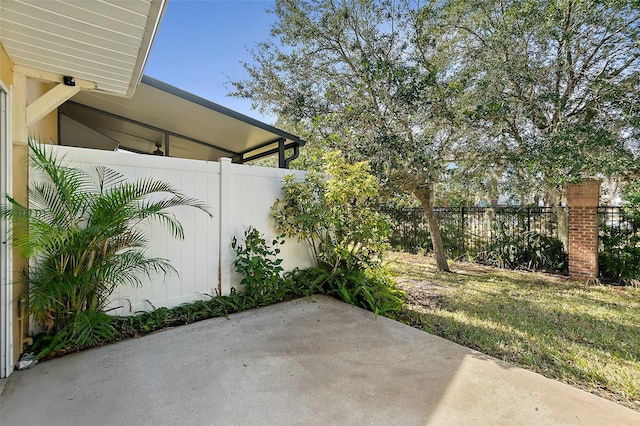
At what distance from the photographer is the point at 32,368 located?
98.3 inches

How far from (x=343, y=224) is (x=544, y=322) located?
2819 millimetres

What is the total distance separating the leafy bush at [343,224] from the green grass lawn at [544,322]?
0.70 metres

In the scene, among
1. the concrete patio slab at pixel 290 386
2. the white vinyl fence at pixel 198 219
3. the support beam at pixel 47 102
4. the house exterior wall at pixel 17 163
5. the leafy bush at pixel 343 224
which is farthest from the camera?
the leafy bush at pixel 343 224

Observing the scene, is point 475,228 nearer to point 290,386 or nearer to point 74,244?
point 290,386

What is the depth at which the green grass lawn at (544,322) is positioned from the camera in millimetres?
2592

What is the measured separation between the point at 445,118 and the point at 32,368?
6.29 meters

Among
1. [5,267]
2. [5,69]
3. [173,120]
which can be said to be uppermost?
[173,120]

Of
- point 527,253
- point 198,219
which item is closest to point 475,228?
point 527,253

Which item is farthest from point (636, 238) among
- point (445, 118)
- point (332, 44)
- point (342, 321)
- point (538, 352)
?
point (332, 44)

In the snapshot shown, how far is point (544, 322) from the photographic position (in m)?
3.80

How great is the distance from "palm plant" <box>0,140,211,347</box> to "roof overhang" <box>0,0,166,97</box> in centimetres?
76

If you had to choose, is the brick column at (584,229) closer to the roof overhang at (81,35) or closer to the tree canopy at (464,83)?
the tree canopy at (464,83)

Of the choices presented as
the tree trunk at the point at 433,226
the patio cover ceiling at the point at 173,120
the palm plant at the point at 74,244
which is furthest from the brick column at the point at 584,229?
the palm plant at the point at 74,244

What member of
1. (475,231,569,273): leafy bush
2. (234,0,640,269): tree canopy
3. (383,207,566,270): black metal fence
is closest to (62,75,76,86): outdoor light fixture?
(234,0,640,269): tree canopy
